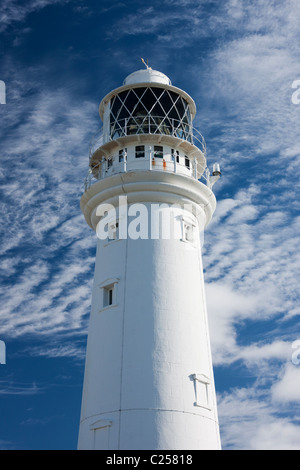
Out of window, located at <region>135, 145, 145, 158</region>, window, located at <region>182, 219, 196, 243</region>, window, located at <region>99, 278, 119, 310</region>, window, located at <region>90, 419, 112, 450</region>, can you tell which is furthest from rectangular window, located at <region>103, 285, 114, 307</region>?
window, located at <region>135, 145, 145, 158</region>

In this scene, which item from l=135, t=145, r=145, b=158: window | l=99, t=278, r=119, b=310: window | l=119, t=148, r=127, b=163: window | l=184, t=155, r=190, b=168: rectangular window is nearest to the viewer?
l=99, t=278, r=119, b=310: window

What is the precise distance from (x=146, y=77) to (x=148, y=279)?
8.66m

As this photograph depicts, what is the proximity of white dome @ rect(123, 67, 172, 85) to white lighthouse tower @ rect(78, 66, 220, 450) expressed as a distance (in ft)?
0.20

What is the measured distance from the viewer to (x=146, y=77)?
68.7ft

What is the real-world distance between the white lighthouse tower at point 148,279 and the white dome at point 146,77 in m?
0.06

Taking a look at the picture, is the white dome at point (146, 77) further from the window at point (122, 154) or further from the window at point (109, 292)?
the window at point (109, 292)

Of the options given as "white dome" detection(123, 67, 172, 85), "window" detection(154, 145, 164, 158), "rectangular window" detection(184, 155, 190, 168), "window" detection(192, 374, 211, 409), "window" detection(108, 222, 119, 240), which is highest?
"white dome" detection(123, 67, 172, 85)

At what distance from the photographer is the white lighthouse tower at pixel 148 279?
15109mm

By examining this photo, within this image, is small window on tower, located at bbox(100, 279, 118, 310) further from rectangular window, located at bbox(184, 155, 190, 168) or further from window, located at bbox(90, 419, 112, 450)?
rectangular window, located at bbox(184, 155, 190, 168)

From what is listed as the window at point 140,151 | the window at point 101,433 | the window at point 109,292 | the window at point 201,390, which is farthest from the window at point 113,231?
the window at point 101,433

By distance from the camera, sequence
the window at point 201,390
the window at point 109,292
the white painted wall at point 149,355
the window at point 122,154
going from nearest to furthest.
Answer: the white painted wall at point 149,355
the window at point 201,390
the window at point 109,292
the window at point 122,154

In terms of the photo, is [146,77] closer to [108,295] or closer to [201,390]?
[108,295]

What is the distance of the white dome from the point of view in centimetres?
2088

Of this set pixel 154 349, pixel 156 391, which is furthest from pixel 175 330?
pixel 156 391
